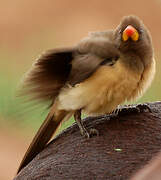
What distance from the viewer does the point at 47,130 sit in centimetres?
361

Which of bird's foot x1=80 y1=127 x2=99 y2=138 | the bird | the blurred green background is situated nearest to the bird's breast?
the bird

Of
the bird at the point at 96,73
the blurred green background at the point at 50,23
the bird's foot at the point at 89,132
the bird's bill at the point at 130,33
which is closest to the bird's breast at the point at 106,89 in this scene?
the bird at the point at 96,73

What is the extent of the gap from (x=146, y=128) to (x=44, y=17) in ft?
28.5

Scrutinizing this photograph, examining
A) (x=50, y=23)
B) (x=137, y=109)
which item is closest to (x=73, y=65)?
(x=137, y=109)

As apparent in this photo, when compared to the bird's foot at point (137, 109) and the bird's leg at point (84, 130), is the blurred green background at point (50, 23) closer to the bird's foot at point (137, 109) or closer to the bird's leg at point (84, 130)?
the bird's leg at point (84, 130)

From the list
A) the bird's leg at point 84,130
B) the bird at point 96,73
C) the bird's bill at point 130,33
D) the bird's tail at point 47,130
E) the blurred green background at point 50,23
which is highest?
the bird's bill at point 130,33

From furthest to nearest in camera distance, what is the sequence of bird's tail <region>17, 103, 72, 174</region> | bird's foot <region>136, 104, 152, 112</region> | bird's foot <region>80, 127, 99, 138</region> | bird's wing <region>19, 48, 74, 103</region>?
bird's tail <region>17, 103, 72, 174</region>
bird's wing <region>19, 48, 74, 103</region>
bird's foot <region>136, 104, 152, 112</region>
bird's foot <region>80, 127, 99, 138</region>

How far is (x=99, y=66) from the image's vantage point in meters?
3.36

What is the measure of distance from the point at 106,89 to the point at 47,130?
431 millimetres

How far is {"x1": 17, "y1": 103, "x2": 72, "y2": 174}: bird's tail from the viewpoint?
347 centimetres

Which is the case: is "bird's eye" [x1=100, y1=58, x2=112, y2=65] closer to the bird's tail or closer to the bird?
the bird

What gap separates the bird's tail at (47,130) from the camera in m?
3.47

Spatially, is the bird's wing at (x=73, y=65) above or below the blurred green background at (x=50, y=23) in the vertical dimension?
above

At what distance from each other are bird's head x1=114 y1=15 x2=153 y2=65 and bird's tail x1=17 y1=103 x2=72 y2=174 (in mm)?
417
